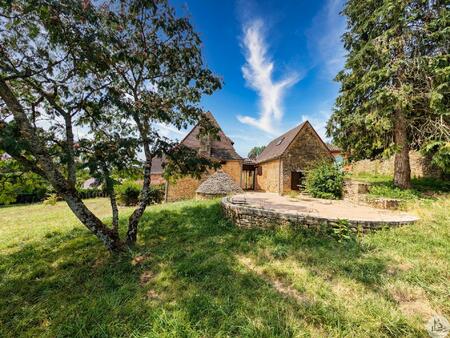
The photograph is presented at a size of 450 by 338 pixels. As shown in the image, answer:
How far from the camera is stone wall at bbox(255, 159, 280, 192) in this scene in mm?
15672

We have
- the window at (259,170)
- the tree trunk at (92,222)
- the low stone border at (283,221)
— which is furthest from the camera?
the window at (259,170)

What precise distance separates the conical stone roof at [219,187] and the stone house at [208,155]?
208 cm

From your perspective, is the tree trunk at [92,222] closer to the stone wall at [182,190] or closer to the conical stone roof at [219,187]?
the conical stone roof at [219,187]

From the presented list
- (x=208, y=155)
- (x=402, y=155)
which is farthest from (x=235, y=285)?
(x=208, y=155)

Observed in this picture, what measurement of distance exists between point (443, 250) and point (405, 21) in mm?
8910

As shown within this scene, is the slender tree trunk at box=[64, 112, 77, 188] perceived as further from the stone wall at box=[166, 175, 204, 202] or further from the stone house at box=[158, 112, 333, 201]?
the stone wall at box=[166, 175, 204, 202]

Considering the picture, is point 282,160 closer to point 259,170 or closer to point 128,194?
point 259,170

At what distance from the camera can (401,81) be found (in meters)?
8.13

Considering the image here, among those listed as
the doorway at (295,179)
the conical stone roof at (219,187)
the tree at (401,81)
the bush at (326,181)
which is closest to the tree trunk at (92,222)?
the conical stone roof at (219,187)

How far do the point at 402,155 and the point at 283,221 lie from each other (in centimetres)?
711

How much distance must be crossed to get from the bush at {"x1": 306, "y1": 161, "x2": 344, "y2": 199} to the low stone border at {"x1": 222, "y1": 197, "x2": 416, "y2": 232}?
4.91m

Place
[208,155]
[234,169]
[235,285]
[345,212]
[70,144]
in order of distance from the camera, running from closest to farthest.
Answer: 1. [235,285]
2. [70,144]
3. [345,212]
4. [208,155]
5. [234,169]

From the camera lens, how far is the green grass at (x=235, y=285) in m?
2.72

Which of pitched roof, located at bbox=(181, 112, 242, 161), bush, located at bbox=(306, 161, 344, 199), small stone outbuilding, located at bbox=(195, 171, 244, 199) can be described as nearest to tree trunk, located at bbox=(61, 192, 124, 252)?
small stone outbuilding, located at bbox=(195, 171, 244, 199)
